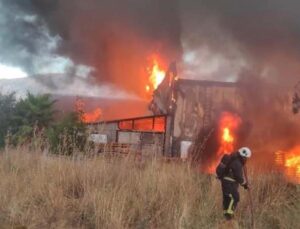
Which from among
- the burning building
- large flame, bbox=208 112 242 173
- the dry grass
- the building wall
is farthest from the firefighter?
the building wall

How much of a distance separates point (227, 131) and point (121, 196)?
2006 centimetres

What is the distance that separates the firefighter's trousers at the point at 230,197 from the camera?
662cm

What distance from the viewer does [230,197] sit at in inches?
266

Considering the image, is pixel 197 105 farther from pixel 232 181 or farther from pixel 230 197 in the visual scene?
pixel 230 197

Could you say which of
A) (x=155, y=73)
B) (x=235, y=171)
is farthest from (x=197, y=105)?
(x=235, y=171)

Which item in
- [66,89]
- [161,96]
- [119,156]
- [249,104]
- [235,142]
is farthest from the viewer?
[66,89]

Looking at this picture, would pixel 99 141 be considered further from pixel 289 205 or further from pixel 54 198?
pixel 289 205

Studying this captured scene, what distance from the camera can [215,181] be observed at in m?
7.66

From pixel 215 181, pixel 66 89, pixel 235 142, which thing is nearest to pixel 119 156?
pixel 215 181

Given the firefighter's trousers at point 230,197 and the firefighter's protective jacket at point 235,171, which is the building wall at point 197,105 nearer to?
the firefighter's protective jacket at point 235,171

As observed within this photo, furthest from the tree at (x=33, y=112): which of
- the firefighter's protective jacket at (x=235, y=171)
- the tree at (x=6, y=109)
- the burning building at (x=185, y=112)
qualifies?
the firefighter's protective jacket at (x=235, y=171)

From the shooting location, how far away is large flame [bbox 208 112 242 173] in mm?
24859

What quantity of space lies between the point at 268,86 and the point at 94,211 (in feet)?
73.9

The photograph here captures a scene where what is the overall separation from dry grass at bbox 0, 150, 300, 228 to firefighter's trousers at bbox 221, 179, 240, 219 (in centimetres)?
17
